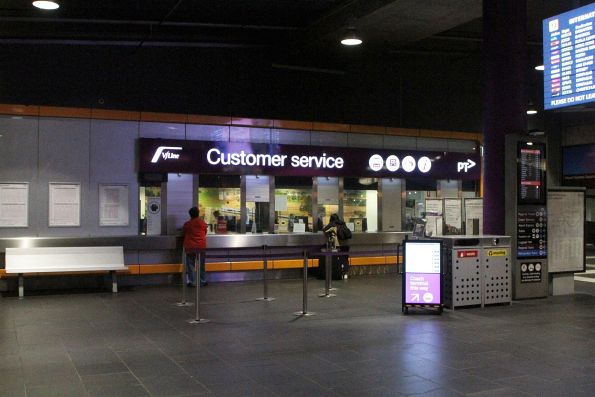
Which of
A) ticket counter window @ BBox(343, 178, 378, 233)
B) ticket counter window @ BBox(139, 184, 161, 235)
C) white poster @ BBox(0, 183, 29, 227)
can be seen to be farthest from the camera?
ticket counter window @ BBox(343, 178, 378, 233)

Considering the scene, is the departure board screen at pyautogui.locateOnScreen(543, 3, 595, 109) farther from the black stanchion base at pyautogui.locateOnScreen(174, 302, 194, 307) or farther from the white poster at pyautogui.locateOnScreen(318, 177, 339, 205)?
the white poster at pyautogui.locateOnScreen(318, 177, 339, 205)

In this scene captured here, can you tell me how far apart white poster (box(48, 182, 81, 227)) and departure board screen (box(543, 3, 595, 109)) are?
8899 mm

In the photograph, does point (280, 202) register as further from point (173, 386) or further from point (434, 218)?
point (173, 386)

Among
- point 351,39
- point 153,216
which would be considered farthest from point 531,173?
point 153,216

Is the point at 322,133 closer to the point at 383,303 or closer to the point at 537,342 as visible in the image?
the point at 383,303

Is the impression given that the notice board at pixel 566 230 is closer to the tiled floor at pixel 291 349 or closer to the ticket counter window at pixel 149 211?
the tiled floor at pixel 291 349

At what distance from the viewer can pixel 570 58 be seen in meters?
8.38

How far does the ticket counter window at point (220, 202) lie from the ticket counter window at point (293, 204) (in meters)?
1.02

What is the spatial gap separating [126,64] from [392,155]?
676 centimetres

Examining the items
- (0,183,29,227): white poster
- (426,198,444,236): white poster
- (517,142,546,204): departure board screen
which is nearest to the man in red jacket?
(0,183,29,227): white poster

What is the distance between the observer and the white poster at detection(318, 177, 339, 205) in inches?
590

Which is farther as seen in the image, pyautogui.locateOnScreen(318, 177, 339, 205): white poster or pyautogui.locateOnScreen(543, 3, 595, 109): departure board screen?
pyautogui.locateOnScreen(318, 177, 339, 205): white poster

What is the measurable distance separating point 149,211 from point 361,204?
5.40m

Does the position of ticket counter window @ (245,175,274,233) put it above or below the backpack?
above
